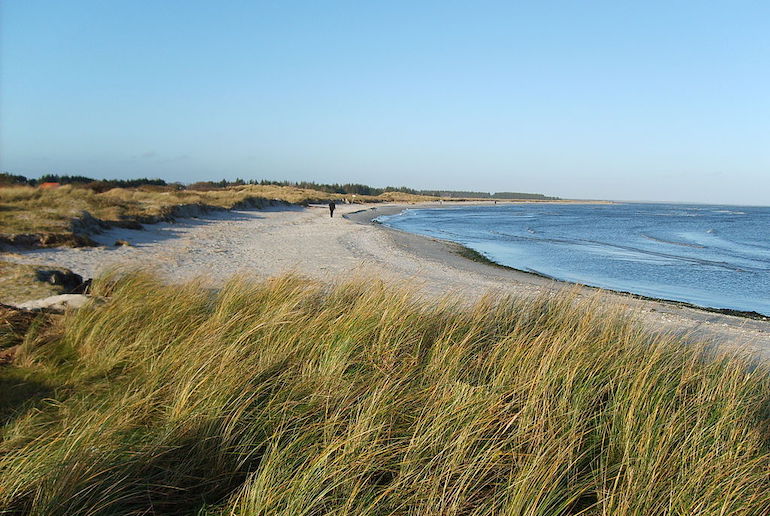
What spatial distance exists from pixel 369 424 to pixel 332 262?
1150cm

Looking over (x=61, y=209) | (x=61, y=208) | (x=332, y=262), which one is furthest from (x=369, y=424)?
(x=61, y=208)

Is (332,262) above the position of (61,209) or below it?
below

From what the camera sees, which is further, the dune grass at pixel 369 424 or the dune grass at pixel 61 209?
the dune grass at pixel 61 209

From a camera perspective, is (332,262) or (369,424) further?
(332,262)

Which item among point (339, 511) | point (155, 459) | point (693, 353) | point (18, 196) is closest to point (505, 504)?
point (339, 511)

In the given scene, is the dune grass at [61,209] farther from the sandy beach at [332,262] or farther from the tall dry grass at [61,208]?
the sandy beach at [332,262]

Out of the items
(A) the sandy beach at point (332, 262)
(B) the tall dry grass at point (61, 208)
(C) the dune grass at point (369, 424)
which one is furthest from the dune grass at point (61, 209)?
(C) the dune grass at point (369, 424)

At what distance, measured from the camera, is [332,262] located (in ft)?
46.2

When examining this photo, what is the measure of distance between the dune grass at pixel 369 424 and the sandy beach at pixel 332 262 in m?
2.06

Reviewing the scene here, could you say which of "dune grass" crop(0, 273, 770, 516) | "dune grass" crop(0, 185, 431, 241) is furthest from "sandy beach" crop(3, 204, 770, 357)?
"dune grass" crop(0, 273, 770, 516)

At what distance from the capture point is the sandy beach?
8680 millimetres

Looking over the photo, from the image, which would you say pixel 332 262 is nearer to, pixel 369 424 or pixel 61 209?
pixel 61 209

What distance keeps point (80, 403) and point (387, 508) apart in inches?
79.0

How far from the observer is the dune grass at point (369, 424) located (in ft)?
7.28
